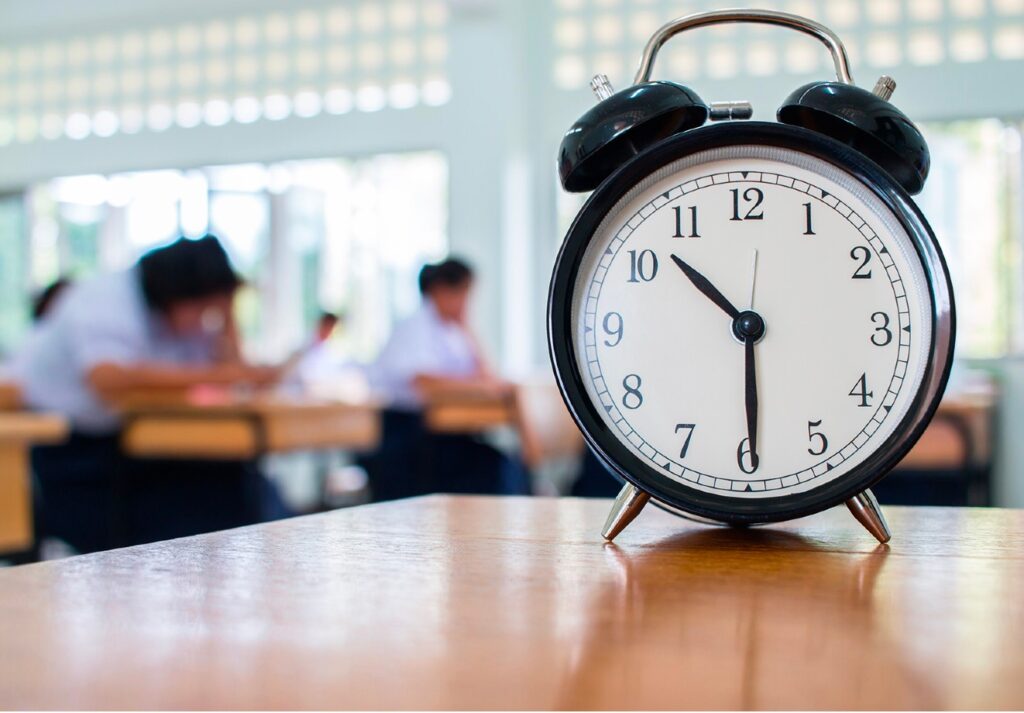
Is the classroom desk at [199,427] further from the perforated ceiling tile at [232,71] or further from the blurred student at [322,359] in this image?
the perforated ceiling tile at [232,71]

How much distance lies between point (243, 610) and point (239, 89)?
24.2 feet

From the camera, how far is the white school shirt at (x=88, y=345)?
3652 mm

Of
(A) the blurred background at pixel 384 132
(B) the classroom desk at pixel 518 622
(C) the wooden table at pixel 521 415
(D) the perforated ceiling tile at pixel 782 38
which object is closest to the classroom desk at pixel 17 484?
(C) the wooden table at pixel 521 415

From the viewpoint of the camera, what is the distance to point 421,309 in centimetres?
514

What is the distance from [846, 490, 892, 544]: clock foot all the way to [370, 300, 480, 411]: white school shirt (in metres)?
4.37

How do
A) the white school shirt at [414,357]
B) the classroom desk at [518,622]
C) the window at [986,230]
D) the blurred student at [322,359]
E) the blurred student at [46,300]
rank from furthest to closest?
the window at [986,230]
the blurred student at [46,300]
the white school shirt at [414,357]
the blurred student at [322,359]
the classroom desk at [518,622]

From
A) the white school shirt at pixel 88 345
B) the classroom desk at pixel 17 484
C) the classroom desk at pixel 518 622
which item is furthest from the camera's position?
the white school shirt at pixel 88 345

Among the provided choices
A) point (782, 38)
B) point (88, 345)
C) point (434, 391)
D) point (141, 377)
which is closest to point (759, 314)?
point (141, 377)

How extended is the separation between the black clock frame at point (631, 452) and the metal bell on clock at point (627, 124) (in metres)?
0.02

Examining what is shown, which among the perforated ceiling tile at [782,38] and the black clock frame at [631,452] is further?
the perforated ceiling tile at [782,38]

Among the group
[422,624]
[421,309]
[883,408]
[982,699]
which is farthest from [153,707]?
[421,309]

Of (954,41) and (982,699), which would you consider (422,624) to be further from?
(954,41)

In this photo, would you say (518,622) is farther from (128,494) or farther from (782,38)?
(782,38)

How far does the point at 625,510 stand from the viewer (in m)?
0.60
